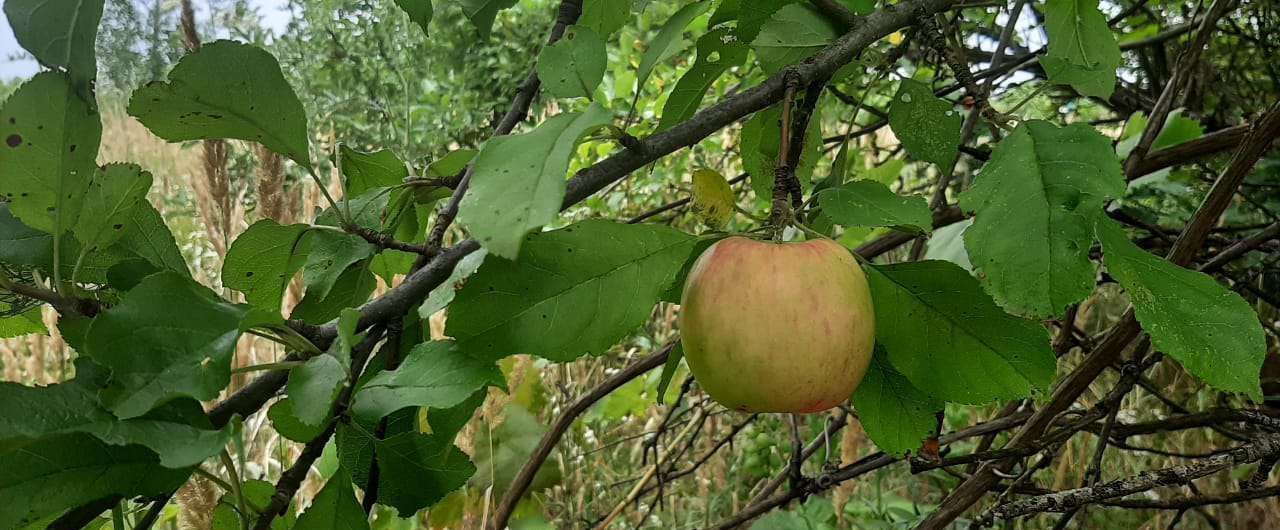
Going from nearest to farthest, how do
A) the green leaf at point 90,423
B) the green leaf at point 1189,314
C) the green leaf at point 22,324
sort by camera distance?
Result: the green leaf at point 90,423 < the green leaf at point 1189,314 < the green leaf at point 22,324

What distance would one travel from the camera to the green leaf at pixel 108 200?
375mm

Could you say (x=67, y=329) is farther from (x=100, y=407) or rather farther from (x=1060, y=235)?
(x=1060, y=235)

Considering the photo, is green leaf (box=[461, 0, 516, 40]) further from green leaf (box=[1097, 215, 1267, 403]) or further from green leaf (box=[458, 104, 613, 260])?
green leaf (box=[1097, 215, 1267, 403])

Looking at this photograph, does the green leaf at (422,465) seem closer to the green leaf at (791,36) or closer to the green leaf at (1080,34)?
the green leaf at (791,36)

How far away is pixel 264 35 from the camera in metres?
2.94

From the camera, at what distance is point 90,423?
0.97 ft

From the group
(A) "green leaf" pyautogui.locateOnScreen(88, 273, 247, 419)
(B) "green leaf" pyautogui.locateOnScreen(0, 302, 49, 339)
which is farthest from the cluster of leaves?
(B) "green leaf" pyautogui.locateOnScreen(0, 302, 49, 339)

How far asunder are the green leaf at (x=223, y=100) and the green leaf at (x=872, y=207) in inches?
10.5

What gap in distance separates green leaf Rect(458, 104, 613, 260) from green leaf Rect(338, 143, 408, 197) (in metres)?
0.22

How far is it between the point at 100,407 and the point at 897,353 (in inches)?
13.5

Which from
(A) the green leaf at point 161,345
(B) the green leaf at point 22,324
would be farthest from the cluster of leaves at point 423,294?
(B) the green leaf at point 22,324

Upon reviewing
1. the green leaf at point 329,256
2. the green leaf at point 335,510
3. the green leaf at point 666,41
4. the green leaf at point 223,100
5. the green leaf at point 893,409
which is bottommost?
the green leaf at point 893,409

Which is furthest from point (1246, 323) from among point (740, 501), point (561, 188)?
point (740, 501)

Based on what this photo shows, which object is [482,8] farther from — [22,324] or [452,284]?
[22,324]
